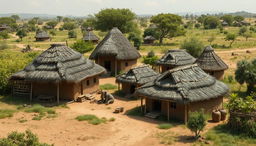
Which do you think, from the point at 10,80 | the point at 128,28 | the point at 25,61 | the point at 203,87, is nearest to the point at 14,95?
the point at 10,80

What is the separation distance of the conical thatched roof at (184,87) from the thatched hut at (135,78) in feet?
12.3

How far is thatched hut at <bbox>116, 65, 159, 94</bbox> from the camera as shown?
76.6 feet

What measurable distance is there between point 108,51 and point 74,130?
14.7m

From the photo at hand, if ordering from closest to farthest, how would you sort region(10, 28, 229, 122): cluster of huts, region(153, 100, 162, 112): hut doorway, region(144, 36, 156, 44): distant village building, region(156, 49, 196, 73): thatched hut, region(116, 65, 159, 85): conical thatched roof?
region(10, 28, 229, 122): cluster of huts
region(153, 100, 162, 112): hut doorway
region(116, 65, 159, 85): conical thatched roof
region(156, 49, 196, 73): thatched hut
region(144, 36, 156, 44): distant village building

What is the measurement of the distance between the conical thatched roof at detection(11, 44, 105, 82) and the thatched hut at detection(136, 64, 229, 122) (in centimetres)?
596

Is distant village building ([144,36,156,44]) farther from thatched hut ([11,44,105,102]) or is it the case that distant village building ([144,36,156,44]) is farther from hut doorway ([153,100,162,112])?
hut doorway ([153,100,162,112])

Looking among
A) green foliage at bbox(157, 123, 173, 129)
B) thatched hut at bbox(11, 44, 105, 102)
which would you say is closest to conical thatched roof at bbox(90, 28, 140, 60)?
thatched hut at bbox(11, 44, 105, 102)

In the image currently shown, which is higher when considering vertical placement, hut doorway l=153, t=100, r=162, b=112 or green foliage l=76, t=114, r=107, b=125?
hut doorway l=153, t=100, r=162, b=112

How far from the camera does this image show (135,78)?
23438 millimetres

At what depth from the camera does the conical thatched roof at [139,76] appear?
23.3 meters

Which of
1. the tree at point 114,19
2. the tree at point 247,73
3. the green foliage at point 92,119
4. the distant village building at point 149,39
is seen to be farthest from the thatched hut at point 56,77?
the distant village building at point 149,39

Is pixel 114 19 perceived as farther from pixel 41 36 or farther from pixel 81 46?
pixel 41 36

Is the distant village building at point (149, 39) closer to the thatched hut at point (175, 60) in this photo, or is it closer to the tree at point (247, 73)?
the thatched hut at point (175, 60)

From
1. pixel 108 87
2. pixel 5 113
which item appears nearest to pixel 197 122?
pixel 5 113
